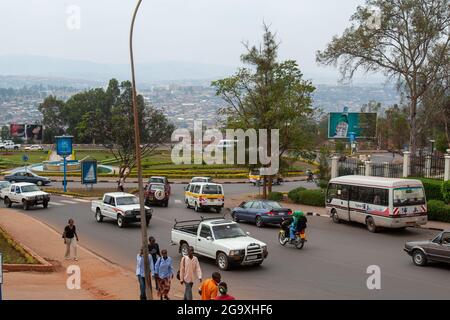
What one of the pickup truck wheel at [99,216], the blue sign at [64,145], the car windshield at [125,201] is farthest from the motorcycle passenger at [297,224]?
the blue sign at [64,145]

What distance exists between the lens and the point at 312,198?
37.1 metres

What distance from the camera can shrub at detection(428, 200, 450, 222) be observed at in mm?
28781

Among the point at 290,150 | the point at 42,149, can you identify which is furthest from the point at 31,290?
the point at 42,149

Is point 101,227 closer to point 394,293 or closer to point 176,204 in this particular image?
point 176,204

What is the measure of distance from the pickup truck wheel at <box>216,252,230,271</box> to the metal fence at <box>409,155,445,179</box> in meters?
19.9

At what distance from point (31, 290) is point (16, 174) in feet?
129

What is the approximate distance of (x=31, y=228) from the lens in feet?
90.8

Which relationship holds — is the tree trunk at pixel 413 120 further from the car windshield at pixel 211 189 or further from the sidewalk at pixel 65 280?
the sidewalk at pixel 65 280

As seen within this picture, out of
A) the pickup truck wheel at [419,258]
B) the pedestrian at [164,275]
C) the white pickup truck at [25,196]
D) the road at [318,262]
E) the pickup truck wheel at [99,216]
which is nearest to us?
the pedestrian at [164,275]

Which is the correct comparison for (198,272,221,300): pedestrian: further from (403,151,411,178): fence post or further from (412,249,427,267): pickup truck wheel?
(403,151,411,178): fence post

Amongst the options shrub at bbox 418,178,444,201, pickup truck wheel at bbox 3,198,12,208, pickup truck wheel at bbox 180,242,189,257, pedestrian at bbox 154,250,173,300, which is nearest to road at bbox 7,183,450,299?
pickup truck wheel at bbox 180,242,189,257

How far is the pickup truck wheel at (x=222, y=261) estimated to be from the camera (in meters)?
18.5

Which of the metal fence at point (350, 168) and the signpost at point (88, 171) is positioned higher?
the metal fence at point (350, 168)

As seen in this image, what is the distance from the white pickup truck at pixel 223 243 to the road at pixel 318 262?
41 centimetres
